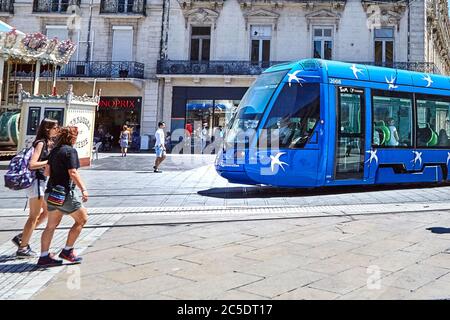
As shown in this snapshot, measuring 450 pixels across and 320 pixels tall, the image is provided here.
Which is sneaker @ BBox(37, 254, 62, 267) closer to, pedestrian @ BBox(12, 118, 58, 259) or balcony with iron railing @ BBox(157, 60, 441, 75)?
pedestrian @ BBox(12, 118, 58, 259)

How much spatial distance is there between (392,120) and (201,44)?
63.9 ft

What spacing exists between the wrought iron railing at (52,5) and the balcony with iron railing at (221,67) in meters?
7.34

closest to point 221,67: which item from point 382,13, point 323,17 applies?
point 323,17

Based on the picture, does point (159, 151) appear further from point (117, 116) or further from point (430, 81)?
point (117, 116)

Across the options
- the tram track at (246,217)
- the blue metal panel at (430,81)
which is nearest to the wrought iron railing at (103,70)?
the blue metal panel at (430,81)

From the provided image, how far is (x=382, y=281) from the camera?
4.06 m

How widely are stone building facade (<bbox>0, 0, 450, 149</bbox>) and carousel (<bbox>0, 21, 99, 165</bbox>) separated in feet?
20.1

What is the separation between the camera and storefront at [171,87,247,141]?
89.7ft

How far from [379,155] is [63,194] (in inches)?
315

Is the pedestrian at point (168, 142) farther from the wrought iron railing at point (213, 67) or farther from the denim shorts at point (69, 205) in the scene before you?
the denim shorts at point (69, 205)

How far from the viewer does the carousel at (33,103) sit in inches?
623

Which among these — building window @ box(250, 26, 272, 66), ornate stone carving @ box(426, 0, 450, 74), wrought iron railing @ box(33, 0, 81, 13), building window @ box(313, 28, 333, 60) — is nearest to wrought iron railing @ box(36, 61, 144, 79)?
wrought iron railing @ box(33, 0, 81, 13)

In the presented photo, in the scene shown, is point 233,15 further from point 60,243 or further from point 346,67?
point 60,243
